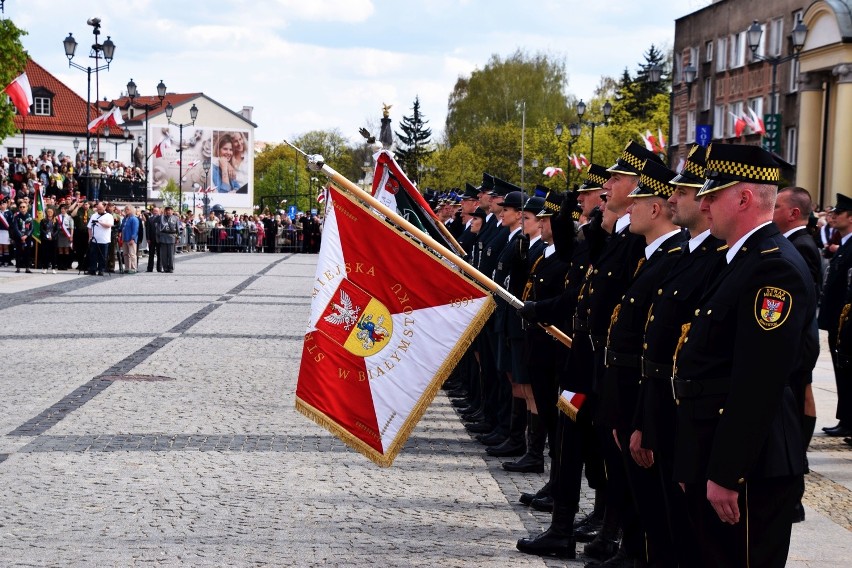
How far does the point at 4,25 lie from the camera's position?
62969 mm

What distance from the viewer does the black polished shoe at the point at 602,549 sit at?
22.4ft

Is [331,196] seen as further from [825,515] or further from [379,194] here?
[825,515]

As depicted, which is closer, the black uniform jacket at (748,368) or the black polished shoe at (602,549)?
the black uniform jacket at (748,368)

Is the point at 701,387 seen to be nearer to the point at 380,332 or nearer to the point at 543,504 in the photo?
the point at 380,332

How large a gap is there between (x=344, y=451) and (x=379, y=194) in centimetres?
201

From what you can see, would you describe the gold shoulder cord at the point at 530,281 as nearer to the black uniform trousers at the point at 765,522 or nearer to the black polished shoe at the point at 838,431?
the black polished shoe at the point at 838,431

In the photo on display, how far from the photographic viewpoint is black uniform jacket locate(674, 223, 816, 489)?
4.25 metres

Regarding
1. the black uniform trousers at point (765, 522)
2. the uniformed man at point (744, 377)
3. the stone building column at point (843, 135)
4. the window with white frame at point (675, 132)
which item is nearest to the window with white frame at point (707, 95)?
the window with white frame at point (675, 132)

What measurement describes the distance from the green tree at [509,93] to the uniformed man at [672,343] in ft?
277

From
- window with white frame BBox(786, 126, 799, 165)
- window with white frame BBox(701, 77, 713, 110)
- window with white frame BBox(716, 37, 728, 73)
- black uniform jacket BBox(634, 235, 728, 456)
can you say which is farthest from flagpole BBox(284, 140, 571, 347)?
window with white frame BBox(701, 77, 713, 110)

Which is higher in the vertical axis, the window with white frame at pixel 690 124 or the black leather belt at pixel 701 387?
the window with white frame at pixel 690 124

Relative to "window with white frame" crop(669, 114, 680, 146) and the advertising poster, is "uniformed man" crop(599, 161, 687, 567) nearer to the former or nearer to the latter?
"window with white frame" crop(669, 114, 680, 146)

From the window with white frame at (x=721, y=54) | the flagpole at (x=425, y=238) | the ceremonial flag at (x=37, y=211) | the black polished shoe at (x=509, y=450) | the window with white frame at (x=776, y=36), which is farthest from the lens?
the window with white frame at (x=721, y=54)

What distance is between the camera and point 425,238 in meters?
7.12
